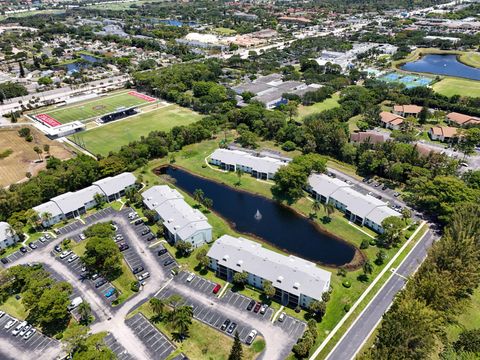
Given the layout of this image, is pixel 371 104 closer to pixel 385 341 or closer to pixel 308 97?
pixel 308 97

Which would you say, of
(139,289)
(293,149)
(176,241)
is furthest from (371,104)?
(139,289)

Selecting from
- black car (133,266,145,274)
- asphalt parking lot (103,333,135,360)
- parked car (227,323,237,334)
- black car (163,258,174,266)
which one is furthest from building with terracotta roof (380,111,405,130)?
asphalt parking lot (103,333,135,360)

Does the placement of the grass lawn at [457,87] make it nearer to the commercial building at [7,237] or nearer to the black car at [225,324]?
the black car at [225,324]

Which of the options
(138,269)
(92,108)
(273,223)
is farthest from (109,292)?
(92,108)

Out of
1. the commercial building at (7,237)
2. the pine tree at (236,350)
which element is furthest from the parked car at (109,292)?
the commercial building at (7,237)

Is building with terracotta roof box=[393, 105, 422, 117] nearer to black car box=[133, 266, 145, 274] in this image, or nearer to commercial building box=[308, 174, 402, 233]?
commercial building box=[308, 174, 402, 233]

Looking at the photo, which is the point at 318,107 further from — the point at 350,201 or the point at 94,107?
the point at 94,107

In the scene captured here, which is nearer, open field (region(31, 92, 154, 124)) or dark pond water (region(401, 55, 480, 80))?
open field (region(31, 92, 154, 124))
